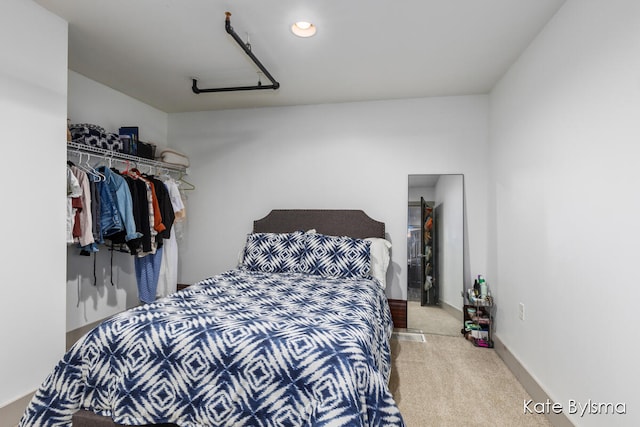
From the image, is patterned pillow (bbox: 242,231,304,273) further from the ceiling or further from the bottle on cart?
the bottle on cart

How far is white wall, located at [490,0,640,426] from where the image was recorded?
1410 mm

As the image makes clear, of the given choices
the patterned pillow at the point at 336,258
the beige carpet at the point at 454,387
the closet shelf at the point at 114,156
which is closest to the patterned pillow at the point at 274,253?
the patterned pillow at the point at 336,258

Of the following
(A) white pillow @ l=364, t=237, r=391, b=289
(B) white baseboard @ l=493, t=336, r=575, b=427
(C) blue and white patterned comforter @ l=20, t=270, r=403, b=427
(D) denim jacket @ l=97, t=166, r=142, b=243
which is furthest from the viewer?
(A) white pillow @ l=364, t=237, r=391, b=289

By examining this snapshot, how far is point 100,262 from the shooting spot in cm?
334

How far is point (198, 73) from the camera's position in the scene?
307 cm

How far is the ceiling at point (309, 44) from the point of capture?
2080 millimetres

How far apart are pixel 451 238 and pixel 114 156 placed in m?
3.47

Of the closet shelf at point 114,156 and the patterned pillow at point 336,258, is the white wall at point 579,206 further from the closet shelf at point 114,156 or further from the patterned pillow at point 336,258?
the closet shelf at point 114,156

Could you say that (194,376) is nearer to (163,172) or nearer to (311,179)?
(311,179)

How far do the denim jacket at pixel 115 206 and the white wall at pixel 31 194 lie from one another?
54 cm

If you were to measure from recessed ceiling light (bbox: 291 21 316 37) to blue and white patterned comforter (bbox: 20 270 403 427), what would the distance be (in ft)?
6.26

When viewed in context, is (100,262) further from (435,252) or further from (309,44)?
(435,252)

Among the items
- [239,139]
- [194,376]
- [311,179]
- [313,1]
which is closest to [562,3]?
[313,1]

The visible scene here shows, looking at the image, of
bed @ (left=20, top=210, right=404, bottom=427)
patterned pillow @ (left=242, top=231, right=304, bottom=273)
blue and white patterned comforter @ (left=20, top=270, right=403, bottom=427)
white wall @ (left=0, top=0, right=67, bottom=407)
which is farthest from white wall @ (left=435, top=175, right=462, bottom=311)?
white wall @ (left=0, top=0, right=67, bottom=407)
